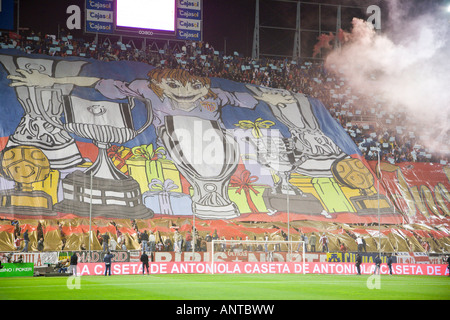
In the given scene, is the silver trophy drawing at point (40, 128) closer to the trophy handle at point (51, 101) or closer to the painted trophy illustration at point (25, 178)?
the trophy handle at point (51, 101)

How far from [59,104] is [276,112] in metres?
A: 21.4

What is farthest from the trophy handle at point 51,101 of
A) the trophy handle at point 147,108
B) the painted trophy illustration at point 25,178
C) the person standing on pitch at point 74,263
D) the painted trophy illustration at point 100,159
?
the person standing on pitch at point 74,263

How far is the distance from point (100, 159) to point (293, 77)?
26698 millimetres

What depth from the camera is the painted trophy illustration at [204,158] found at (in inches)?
1972

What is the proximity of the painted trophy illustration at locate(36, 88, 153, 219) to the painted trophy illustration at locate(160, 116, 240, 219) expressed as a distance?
3.10 metres

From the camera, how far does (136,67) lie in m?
59.3

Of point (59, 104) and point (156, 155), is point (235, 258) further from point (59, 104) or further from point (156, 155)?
point (59, 104)

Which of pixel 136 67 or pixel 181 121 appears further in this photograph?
pixel 136 67

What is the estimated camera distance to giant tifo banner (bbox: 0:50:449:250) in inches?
1854

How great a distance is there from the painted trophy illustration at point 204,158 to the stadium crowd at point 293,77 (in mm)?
8783
